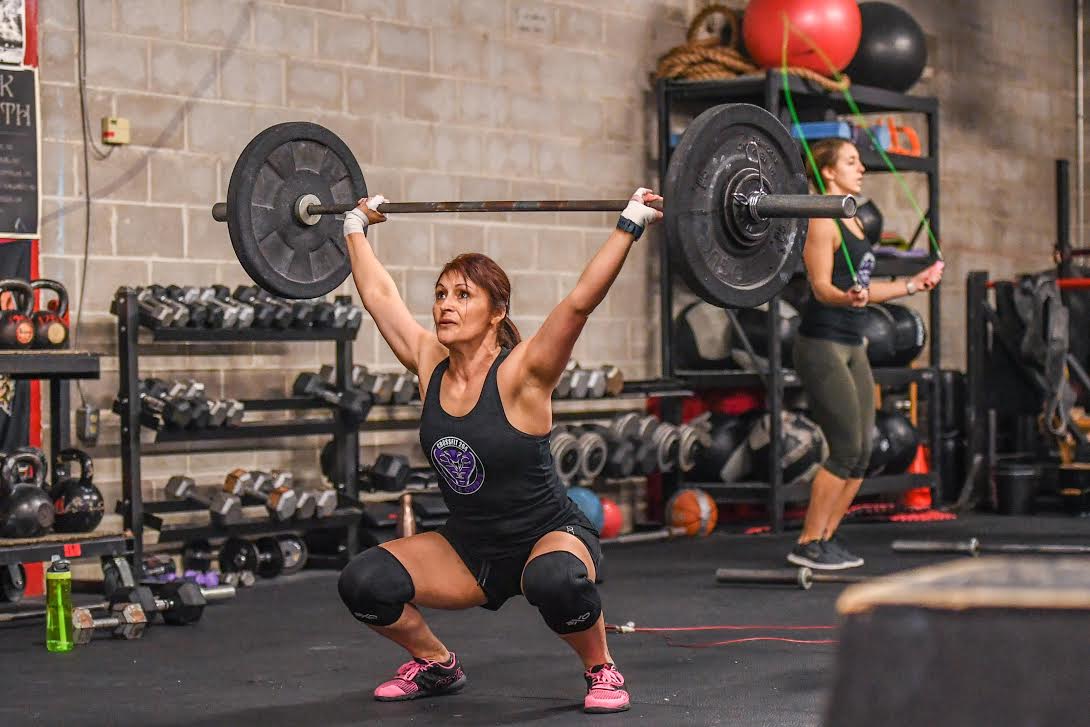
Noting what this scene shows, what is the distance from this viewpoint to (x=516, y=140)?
618 centimetres

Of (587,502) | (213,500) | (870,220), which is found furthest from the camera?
(870,220)

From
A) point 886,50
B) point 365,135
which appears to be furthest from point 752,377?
point 365,135

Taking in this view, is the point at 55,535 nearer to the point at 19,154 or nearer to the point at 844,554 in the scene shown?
the point at 19,154

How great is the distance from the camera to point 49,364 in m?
4.19

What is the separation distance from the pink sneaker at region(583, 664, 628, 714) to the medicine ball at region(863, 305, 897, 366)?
376 cm

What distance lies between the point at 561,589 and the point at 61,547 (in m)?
1.97

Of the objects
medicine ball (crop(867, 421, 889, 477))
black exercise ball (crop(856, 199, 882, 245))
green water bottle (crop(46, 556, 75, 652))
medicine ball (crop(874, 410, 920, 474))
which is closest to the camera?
green water bottle (crop(46, 556, 75, 652))

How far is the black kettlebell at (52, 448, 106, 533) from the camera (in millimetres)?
4328

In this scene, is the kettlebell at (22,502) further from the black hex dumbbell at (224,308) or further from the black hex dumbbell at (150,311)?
the black hex dumbbell at (224,308)

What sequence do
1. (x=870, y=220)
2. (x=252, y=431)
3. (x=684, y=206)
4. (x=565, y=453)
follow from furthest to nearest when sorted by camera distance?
(x=870, y=220) → (x=565, y=453) → (x=252, y=431) → (x=684, y=206)

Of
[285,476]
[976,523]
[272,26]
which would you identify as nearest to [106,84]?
[272,26]

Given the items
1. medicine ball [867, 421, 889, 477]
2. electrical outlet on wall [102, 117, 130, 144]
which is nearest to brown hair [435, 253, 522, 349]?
electrical outlet on wall [102, 117, 130, 144]

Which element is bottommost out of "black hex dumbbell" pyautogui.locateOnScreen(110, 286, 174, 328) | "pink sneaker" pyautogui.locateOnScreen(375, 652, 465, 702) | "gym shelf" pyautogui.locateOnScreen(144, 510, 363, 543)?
"pink sneaker" pyautogui.locateOnScreen(375, 652, 465, 702)

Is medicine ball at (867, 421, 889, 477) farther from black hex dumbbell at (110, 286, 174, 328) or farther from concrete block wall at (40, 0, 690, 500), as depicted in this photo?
black hex dumbbell at (110, 286, 174, 328)
